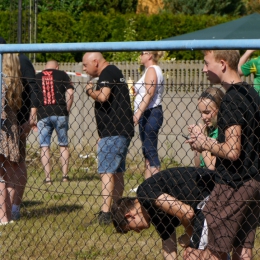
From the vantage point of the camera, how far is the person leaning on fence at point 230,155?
11.5 ft

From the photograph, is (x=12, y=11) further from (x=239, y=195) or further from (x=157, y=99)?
(x=239, y=195)

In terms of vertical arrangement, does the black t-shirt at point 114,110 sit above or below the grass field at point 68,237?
above

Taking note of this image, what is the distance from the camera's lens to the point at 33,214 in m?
6.01

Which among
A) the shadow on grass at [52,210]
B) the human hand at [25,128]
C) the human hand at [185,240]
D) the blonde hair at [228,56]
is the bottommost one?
the shadow on grass at [52,210]

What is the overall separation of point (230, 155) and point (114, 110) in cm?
202

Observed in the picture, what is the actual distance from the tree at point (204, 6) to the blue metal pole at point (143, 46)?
64.2 feet

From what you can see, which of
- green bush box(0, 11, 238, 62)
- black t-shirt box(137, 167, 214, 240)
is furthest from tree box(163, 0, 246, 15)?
black t-shirt box(137, 167, 214, 240)

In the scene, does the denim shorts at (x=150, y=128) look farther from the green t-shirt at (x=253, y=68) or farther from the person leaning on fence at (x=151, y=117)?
the green t-shirt at (x=253, y=68)

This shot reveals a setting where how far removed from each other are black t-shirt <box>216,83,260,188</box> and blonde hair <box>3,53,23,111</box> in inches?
75.1

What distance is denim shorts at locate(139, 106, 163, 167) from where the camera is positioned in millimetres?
6199

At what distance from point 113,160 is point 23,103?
0.90 m

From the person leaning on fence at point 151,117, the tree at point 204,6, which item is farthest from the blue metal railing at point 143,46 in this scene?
the tree at point 204,6

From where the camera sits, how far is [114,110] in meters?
5.38

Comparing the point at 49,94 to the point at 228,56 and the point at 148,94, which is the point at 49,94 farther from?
the point at 228,56
